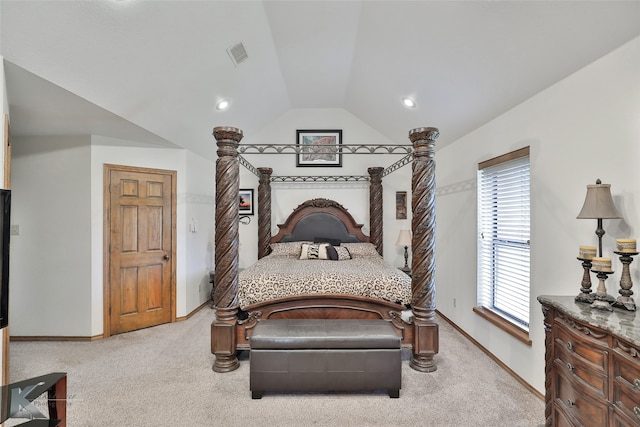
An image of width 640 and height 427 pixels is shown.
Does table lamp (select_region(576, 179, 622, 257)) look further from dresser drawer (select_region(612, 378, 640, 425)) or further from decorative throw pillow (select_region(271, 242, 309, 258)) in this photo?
decorative throw pillow (select_region(271, 242, 309, 258))

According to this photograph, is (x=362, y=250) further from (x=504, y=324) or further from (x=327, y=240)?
(x=504, y=324)

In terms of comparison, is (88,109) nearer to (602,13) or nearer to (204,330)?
(204,330)

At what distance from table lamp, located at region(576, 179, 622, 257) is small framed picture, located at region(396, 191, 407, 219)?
134 inches

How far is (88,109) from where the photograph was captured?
2609 millimetres

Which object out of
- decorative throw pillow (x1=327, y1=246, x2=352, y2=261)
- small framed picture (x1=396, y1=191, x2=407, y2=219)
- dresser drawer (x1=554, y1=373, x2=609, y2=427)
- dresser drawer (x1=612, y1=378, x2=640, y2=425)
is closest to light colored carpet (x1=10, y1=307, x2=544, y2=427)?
dresser drawer (x1=554, y1=373, x2=609, y2=427)

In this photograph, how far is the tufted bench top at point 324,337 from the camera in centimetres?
230

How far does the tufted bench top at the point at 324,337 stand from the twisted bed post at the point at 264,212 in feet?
8.05

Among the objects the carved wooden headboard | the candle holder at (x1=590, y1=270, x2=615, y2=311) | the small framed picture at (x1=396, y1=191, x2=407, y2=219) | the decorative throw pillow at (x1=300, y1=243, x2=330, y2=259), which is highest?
the small framed picture at (x1=396, y1=191, x2=407, y2=219)

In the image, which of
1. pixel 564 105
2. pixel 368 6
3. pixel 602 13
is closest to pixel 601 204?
pixel 564 105

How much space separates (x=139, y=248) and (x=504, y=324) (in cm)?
433

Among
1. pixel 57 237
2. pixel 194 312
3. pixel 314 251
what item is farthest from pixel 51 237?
pixel 314 251

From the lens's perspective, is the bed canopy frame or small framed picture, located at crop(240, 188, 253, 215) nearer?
the bed canopy frame

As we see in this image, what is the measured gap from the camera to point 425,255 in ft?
8.88

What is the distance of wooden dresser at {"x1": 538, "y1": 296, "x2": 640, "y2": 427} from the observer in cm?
122
